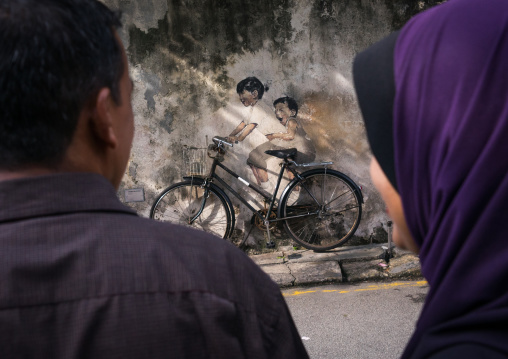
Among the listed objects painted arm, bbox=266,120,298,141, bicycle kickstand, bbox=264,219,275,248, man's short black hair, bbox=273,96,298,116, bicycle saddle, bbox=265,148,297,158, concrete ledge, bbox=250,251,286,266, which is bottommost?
concrete ledge, bbox=250,251,286,266

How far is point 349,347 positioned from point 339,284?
1.28m

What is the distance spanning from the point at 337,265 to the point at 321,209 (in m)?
0.76

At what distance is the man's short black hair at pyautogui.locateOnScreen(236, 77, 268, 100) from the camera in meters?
5.37

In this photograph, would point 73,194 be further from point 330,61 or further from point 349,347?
point 330,61

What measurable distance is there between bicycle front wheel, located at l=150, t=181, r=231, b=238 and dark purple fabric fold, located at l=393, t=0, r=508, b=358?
4.65 metres

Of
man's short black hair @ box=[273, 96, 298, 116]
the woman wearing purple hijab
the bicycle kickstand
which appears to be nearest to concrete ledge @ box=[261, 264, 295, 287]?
the bicycle kickstand

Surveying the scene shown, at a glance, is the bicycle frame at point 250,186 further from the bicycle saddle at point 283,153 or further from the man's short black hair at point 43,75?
the man's short black hair at point 43,75

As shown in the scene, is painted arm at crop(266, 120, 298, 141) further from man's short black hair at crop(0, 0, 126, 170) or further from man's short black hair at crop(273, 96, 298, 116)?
man's short black hair at crop(0, 0, 126, 170)

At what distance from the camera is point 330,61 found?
5359 mm

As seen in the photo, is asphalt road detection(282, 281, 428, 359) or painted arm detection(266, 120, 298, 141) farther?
painted arm detection(266, 120, 298, 141)

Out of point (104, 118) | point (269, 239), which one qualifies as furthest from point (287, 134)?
point (104, 118)

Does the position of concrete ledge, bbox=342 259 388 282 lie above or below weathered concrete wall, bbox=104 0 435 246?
below

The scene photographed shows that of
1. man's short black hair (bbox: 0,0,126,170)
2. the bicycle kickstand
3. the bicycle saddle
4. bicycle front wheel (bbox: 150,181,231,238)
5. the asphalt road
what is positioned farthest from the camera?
bicycle front wheel (bbox: 150,181,231,238)

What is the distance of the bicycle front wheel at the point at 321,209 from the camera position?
5.38m
